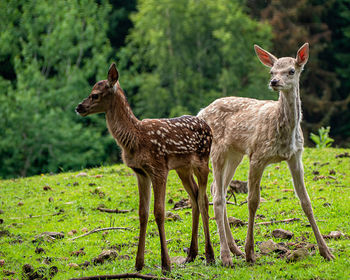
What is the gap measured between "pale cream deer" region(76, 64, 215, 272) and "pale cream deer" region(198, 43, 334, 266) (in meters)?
0.62

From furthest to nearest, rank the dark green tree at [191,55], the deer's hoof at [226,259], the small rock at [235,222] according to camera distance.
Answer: the dark green tree at [191,55] < the small rock at [235,222] < the deer's hoof at [226,259]

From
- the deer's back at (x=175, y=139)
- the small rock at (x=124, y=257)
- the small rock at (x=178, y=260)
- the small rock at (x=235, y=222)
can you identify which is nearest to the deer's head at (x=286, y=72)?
the deer's back at (x=175, y=139)

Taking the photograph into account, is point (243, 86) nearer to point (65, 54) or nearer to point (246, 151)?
point (65, 54)

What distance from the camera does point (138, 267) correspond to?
7.49m

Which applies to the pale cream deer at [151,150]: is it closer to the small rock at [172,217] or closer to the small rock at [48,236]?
the small rock at [172,217]

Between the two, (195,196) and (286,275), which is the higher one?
(195,196)

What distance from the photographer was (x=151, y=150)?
743 cm

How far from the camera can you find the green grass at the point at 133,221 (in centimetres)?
747

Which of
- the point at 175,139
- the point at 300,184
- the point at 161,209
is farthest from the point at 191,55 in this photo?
the point at 161,209

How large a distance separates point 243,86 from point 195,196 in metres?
28.5

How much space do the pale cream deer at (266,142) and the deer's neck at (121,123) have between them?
66.5 inches

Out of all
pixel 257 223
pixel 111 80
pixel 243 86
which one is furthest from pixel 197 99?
pixel 111 80

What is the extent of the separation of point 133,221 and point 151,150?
3498 millimetres

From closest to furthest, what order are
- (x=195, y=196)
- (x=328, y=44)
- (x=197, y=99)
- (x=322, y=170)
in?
(x=195, y=196) → (x=322, y=170) → (x=197, y=99) → (x=328, y=44)
